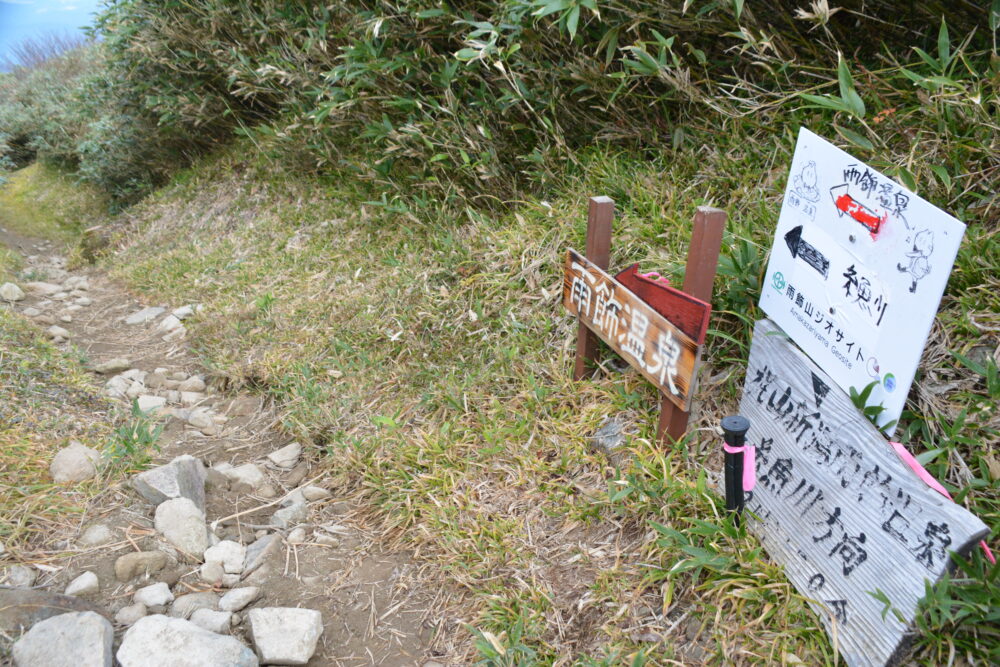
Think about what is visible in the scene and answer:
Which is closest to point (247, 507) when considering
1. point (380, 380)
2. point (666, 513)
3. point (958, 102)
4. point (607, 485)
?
point (380, 380)

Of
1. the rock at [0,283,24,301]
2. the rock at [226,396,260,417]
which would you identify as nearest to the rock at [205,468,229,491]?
the rock at [226,396,260,417]

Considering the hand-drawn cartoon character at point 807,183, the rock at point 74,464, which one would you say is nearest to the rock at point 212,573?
the rock at point 74,464

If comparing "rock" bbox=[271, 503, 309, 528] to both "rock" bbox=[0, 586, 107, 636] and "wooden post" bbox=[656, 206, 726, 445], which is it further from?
"wooden post" bbox=[656, 206, 726, 445]

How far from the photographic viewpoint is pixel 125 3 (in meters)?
7.07

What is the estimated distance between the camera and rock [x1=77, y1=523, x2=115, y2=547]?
2.64 metres

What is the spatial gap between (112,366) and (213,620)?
2.61 meters

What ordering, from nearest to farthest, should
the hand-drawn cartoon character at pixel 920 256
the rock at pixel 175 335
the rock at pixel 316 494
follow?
Result: the hand-drawn cartoon character at pixel 920 256, the rock at pixel 316 494, the rock at pixel 175 335

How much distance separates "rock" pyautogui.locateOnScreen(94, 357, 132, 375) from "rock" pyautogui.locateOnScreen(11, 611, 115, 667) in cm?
252

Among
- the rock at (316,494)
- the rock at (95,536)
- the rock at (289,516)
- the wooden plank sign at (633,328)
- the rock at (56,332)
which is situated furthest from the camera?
the rock at (56,332)

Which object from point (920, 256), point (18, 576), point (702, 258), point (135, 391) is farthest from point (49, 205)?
point (920, 256)

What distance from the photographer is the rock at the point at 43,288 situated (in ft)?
20.4

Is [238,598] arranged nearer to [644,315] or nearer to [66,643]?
[66,643]

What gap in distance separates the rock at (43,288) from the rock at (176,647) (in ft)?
16.6

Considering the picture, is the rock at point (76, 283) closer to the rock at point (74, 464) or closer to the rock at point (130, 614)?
the rock at point (74, 464)
